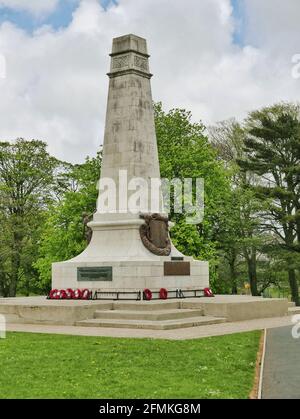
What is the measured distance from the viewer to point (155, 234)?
2330 centimetres

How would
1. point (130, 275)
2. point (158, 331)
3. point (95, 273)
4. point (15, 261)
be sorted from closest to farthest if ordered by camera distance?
point (158, 331) < point (130, 275) < point (95, 273) < point (15, 261)

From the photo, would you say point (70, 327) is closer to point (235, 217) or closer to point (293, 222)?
point (235, 217)

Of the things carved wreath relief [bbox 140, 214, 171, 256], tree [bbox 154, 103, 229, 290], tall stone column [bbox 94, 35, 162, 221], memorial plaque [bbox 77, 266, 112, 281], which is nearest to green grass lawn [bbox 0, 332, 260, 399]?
memorial plaque [bbox 77, 266, 112, 281]

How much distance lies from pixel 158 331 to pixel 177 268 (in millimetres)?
6658

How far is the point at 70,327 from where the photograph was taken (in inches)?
707

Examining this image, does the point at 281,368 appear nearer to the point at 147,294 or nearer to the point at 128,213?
the point at 147,294

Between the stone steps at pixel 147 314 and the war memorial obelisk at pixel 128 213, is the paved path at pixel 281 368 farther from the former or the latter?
the war memorial obelisk at pixel 128 213

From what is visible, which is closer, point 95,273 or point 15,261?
point 95,273

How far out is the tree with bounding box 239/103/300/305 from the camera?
3941cm

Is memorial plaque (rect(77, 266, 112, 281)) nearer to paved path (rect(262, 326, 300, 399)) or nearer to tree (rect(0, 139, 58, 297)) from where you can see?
paved path (rect(262, 326, 300, 399))

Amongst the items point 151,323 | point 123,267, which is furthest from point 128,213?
point 151,323

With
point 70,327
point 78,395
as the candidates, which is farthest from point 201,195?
point 78,395

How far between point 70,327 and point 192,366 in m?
7.95

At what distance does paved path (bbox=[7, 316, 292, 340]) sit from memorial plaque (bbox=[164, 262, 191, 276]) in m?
3.53
